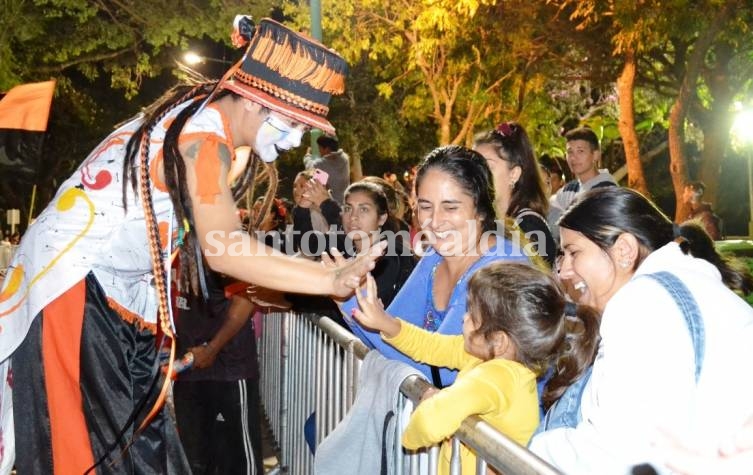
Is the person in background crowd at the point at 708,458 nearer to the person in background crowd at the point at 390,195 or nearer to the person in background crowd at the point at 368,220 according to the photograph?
the person in background crowd at the point at 368,220

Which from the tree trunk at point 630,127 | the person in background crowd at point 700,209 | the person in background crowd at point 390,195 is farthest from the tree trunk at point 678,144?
the person in background crowd at point 390,195

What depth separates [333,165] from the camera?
9.31 meters

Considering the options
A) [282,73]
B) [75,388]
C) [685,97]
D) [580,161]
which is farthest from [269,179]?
[685,97]

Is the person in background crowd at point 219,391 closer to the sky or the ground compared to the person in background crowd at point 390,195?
closer to the ground

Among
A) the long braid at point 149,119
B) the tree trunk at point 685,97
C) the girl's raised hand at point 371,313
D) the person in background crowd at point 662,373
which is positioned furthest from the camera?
the tree trunk at point 685,97

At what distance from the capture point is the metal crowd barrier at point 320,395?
86.8 inches

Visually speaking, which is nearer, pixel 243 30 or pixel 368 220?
pixel 243 30

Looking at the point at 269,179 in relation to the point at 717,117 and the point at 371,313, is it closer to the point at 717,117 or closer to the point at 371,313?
the point at 371,313

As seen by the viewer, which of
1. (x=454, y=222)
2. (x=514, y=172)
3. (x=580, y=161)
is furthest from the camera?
(x=580, y=161)

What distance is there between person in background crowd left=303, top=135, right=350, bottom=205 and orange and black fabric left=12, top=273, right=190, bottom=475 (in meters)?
6.25

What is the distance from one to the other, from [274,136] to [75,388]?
112 cm

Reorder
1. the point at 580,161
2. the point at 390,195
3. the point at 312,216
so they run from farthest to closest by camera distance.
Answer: the point at 312,216 < the point at 580,161 < the point at 390,195

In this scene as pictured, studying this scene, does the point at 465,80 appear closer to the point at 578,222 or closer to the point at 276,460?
the point at 276,460

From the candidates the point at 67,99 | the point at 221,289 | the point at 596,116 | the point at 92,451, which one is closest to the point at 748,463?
the point at 92,451
